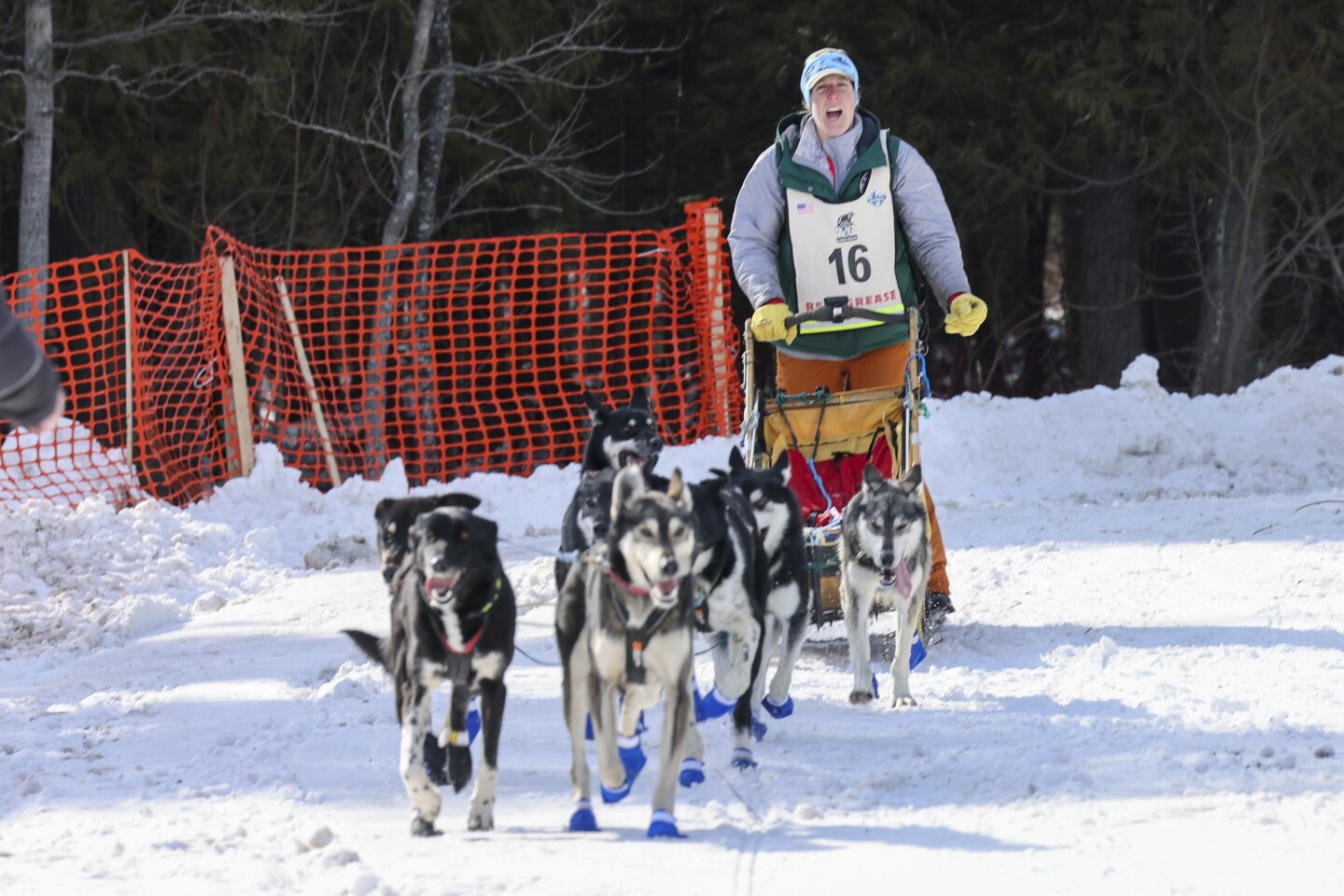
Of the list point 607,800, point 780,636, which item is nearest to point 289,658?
point 780,636

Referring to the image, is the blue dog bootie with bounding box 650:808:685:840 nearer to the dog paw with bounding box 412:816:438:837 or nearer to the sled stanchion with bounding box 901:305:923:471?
the dog paw with bounding box 412:816:438:837

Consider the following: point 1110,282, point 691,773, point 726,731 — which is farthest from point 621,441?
point 1110,282

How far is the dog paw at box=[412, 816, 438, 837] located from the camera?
14.7 ft

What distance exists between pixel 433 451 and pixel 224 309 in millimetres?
3358

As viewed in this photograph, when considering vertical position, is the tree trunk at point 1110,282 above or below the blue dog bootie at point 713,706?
above

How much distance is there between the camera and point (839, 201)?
6992 mm

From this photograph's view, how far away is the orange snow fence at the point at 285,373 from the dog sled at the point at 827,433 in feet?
14.7

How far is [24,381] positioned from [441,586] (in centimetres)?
133

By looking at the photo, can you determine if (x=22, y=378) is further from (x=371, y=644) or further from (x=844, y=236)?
(x=844, y=236)

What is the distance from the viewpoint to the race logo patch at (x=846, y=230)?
276 inches

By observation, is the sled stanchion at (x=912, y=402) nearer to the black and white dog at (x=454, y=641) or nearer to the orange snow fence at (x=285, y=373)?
the black and white dog at (x=454, y=641)

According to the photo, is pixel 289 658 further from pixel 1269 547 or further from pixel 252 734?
pixel 1269 547

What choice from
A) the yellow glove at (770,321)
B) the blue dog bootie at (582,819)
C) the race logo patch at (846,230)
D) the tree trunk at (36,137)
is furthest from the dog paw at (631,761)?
the tree trunk at (36,137)

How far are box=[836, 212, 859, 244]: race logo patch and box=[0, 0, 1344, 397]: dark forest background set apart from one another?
8.72 metres
